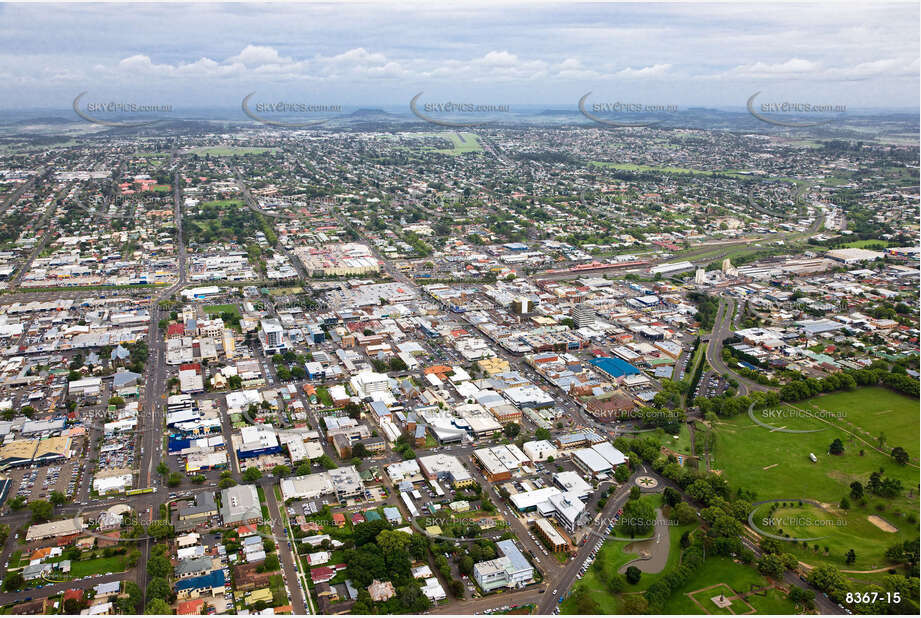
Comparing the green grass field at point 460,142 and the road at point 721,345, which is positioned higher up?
the green grass field at point 460,142

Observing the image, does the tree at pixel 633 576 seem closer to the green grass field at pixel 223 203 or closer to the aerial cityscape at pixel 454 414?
the aerial cityscape at pixel 454 414

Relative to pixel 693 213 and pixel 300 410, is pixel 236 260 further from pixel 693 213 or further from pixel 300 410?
pixel 693 213

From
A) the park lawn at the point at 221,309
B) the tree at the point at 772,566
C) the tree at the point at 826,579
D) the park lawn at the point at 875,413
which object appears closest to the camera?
the tree at the point at 826,579

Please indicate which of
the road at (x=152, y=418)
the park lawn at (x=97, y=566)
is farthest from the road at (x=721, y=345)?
the park lawn at (x=97, y=566)

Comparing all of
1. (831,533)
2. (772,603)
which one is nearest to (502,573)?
(772,603)

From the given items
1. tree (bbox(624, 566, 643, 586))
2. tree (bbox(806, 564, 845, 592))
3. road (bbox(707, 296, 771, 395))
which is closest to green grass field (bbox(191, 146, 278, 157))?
road (bbox(707, 296, 771, 395))

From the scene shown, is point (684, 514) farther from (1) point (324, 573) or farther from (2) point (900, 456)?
(1) point (324, 573)
